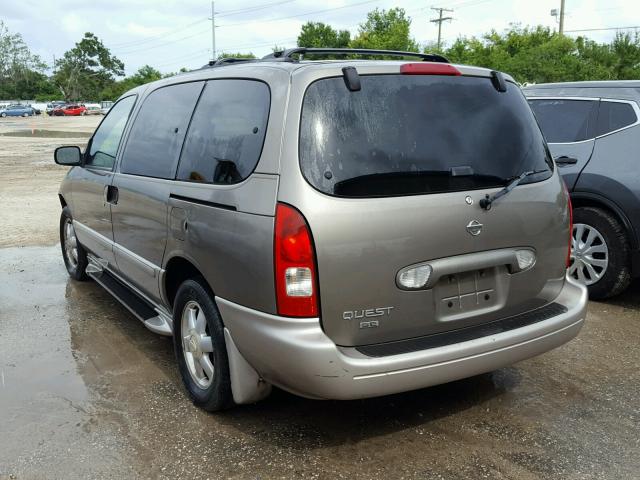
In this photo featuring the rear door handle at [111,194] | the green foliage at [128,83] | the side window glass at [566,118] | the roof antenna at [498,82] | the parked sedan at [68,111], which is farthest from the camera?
the green foliage at [128,83]

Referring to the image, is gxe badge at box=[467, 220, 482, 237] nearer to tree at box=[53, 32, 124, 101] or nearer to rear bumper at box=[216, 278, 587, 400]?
rear bumper at box=[216, 278, 587, 400]

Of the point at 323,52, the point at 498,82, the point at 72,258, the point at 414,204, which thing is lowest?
the point at 72,258

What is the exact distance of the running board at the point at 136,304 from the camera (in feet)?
12.5

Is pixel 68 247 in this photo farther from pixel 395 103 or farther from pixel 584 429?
pixel 584 429

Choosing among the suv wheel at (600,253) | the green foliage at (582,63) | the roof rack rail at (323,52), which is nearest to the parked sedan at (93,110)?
the green foliage at (582,63)

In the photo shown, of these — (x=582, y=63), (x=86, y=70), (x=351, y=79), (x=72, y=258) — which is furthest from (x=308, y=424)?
(x=86, y=70)

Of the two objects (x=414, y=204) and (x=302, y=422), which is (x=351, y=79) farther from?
(x=302, y=422)

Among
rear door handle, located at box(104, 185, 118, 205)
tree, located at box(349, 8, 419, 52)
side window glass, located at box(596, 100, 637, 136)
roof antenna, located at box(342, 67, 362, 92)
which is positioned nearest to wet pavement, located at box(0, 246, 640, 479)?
rear door handle, located at box(104, 185, 118, 205)

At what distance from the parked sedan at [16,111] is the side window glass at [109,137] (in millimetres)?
71406

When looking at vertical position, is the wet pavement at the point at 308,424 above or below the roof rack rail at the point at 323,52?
below

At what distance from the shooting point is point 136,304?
14.0 feet

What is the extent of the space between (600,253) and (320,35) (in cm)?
8243

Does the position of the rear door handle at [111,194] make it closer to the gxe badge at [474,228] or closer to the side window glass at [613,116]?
the gxe badge at [474,228]

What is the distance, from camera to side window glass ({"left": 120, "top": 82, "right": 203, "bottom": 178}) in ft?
12.1
